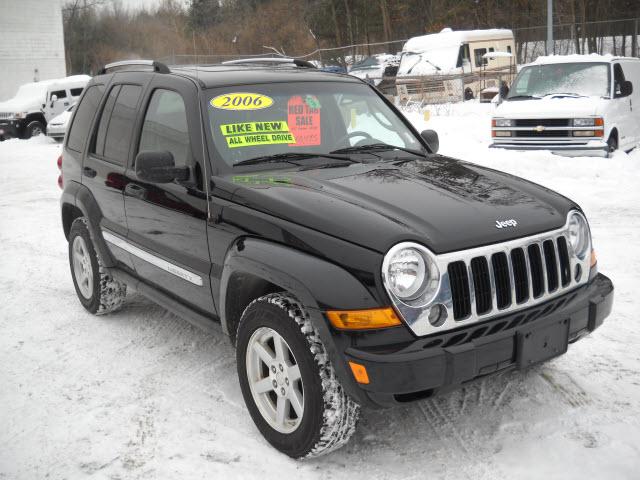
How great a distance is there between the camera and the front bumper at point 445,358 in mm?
2932

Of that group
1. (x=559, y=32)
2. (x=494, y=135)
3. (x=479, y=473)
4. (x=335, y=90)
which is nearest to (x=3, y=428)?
(x=479, y=473)

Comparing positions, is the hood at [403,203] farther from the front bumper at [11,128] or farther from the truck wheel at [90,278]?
the front bumper at [11,128]

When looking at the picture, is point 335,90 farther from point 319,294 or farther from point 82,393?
point 82,393

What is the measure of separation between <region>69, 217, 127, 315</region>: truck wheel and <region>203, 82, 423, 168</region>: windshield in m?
1.82

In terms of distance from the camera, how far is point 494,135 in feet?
40.7

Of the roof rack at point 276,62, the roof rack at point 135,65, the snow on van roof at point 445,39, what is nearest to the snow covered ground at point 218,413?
the roof rack at point 135,65

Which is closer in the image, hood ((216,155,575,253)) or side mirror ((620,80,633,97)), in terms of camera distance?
hood ((216,155,575,253))

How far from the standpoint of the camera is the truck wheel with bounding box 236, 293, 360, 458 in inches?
125

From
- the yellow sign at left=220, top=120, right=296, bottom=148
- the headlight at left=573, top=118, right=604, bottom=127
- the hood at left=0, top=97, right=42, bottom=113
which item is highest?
the hood at left=0, top=97, right=42, bottom=113

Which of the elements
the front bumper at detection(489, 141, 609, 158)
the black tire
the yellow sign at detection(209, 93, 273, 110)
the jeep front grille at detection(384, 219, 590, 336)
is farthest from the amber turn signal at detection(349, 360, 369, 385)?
the black tire

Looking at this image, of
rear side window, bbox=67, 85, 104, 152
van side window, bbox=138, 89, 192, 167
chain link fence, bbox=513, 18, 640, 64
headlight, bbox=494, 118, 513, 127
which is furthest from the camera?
chain link fence, bbox=513, 18, 640, 64

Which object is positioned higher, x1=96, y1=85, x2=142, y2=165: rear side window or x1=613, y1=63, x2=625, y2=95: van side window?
x1=613, y1=63, x2=625, y2=95: van side window

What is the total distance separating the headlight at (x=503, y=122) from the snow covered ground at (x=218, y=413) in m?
6.42

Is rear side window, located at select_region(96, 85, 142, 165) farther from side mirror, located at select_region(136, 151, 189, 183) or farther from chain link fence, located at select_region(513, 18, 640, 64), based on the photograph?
chain link fence, located at select_region(513, 18, 640, 64)
